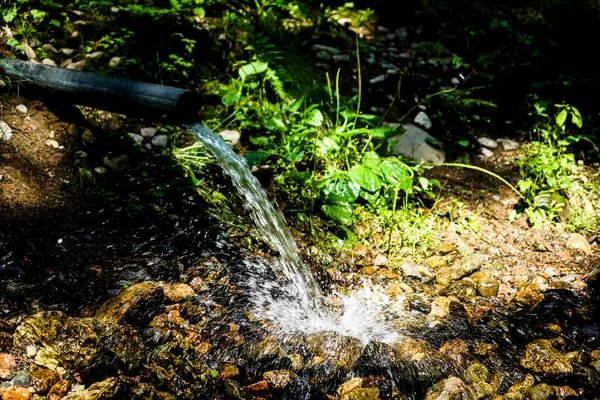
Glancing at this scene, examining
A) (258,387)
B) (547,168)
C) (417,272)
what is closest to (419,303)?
(417,272)

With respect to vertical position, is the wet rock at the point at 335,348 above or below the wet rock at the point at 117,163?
below

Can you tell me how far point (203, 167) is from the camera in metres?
3.46

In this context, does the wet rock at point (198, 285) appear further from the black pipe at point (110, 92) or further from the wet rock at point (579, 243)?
the wet rock at point (579, 243)

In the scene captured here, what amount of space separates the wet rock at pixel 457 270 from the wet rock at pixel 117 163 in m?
2.36

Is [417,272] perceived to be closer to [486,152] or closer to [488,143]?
[486,152]

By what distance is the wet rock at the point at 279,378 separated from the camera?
2258 millimetres

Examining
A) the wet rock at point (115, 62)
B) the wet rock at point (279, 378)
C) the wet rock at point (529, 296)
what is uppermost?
the wet rock at point (115, 62)

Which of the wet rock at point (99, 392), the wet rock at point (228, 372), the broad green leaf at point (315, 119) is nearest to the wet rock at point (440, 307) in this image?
the wet rock at point (228, 372)

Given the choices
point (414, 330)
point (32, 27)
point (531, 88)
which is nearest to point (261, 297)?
point (414, 330)

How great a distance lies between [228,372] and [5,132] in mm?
2270

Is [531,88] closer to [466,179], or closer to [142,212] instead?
[466,179]

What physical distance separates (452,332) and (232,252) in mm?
1469

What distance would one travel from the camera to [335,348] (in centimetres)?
253

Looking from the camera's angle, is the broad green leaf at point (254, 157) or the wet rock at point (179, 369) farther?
the broad green leaf at point (254, 157)
